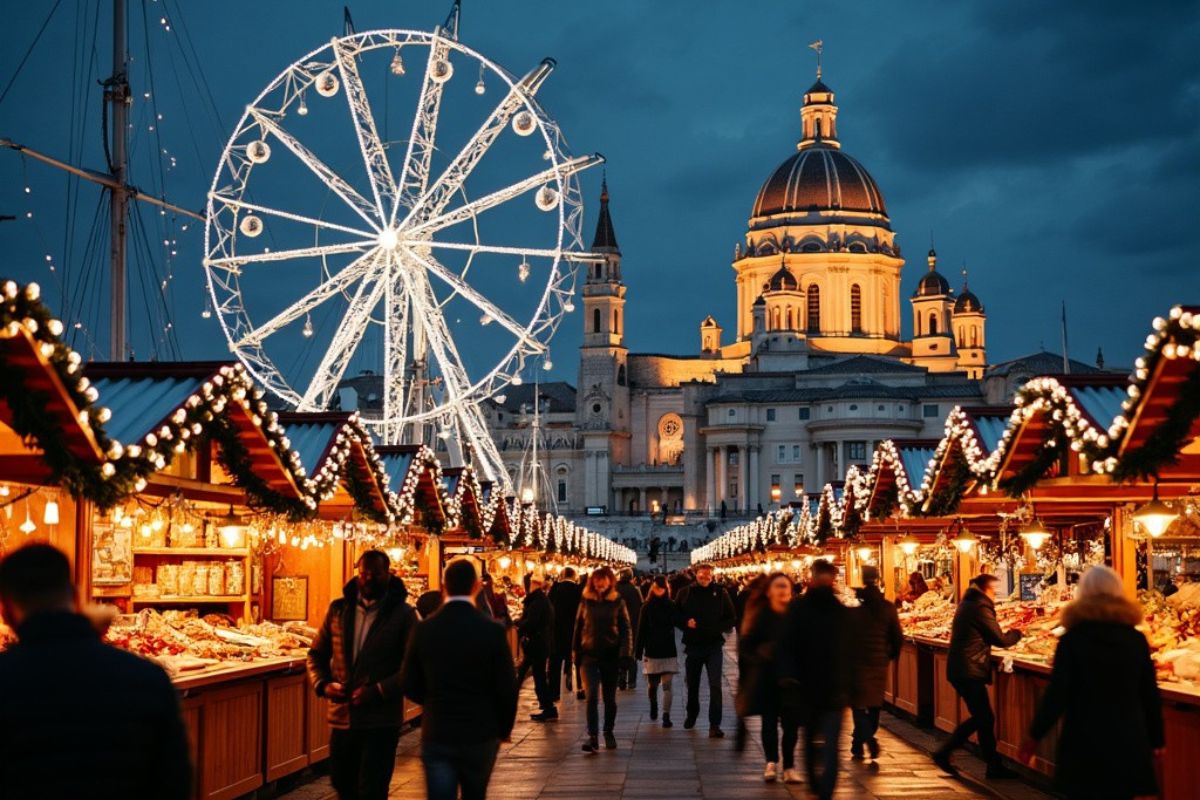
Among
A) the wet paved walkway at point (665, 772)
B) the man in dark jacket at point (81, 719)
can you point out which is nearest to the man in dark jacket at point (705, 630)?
the wet paved walkway at point (665, 772)

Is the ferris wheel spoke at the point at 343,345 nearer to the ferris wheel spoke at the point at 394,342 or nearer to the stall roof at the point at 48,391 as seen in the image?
the ferris wheel spoke at the point at 394,342

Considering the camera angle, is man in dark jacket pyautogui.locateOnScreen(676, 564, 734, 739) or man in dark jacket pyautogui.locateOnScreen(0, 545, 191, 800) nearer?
man in dark jacket pyautogui.locateOnScreen(0, 545, 191, 800)

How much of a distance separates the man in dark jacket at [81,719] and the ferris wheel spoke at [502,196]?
26751mm

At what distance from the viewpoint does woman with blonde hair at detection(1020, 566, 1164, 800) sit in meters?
9.03

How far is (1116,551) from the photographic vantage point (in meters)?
18.3

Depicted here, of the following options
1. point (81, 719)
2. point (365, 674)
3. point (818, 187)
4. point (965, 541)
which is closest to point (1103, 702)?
point (365, 674)

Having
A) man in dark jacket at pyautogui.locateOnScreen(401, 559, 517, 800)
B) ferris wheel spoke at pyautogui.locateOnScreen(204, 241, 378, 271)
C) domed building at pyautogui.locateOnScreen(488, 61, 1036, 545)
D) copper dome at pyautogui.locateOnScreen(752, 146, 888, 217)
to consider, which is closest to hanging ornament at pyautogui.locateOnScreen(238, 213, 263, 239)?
ferris wheel spoke at pyautogui.locateOnScreen(204, 241, 378, 271)

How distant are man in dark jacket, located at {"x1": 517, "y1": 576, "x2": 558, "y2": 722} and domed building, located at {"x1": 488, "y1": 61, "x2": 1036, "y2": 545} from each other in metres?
128

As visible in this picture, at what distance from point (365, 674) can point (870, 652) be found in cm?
596

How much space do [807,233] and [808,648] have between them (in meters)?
154

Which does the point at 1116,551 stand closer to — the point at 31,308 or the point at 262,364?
the point at 31,308

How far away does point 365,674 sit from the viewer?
11000mm

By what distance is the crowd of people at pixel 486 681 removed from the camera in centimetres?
554

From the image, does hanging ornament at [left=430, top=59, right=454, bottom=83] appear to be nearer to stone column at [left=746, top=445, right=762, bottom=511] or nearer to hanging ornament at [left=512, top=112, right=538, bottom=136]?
hanging ornament at [left=512, top=112, right=538, bottom=136]
